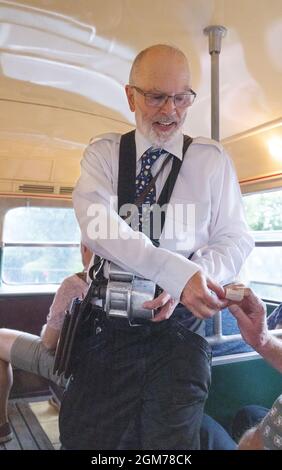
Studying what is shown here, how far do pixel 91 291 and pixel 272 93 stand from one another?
4.18 ft

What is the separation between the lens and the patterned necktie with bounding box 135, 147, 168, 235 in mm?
907

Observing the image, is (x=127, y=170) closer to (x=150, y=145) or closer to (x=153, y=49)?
(x=150, y=145)

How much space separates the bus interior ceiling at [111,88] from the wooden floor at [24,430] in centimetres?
56

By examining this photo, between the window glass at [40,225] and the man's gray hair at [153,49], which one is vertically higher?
the man's gray hair at [153,49]

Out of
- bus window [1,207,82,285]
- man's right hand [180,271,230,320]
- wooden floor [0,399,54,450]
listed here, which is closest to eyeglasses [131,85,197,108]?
man's right hand [180,271,230,320]

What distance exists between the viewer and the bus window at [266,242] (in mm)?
1948

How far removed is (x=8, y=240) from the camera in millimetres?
2418

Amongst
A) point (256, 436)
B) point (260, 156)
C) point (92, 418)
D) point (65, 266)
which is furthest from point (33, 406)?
point (260, 156)

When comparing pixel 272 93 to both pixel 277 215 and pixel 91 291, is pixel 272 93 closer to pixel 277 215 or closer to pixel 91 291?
pixel 277 215

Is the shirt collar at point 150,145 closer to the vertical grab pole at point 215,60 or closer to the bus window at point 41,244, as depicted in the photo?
the vertical grab pole at point 215,60

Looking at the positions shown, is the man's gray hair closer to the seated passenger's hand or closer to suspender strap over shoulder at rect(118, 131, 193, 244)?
suspender strap over shoulder at rect(118, 131, 193, 244)

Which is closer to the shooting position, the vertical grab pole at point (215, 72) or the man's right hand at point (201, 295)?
the man's right hand at point (201, 295)

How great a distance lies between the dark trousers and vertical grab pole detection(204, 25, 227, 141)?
79 centimetres

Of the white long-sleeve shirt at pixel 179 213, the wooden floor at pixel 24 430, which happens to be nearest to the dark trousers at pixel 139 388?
the wooden floor at pixel 24 430
